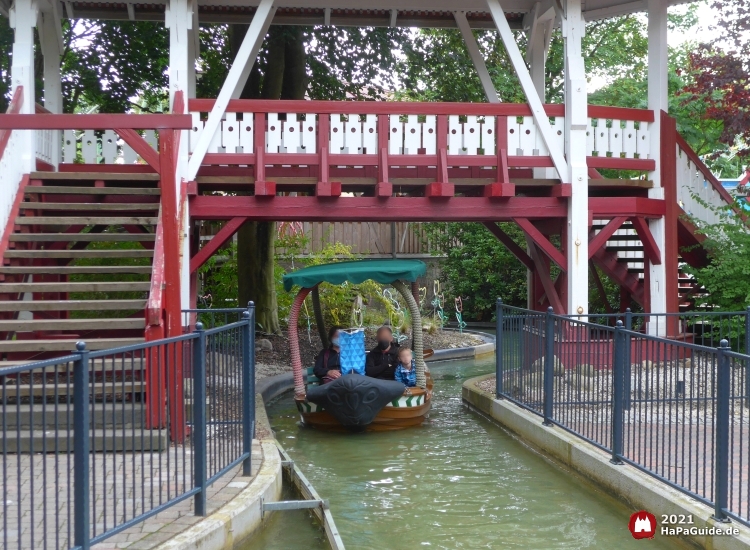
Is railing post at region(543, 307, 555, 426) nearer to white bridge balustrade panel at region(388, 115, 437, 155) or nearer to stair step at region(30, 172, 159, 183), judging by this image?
white bridge balustrade panel at region(388, 115, 437, 155)

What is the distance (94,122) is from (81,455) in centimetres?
531

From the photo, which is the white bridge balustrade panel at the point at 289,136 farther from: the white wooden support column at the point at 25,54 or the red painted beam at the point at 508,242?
the red painted beam at the point at 508,242

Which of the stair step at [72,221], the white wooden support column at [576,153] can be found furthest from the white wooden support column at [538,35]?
the stair step at [72,221]

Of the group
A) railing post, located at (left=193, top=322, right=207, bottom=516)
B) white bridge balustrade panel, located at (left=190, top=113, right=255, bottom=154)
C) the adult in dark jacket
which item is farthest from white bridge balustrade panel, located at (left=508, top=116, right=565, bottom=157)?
railing post, located at (left=193, top=322, right=207, bottom=516)

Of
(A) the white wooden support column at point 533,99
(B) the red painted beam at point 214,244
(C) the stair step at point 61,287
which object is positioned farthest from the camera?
(A) the white wooden support column at point 533,99

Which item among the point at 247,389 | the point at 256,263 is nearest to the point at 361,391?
the point at 247,389

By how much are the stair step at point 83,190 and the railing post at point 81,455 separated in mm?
7160

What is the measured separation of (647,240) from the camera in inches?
551

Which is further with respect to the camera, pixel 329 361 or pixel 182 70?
pixel 182 70

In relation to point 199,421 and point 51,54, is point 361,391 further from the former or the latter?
point 51,54

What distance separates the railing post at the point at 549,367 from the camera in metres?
10.0

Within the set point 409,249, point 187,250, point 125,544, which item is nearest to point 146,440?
point 125,544

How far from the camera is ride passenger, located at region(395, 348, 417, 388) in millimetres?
11641

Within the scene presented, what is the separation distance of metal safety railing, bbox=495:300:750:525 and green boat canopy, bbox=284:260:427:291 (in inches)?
58.2
